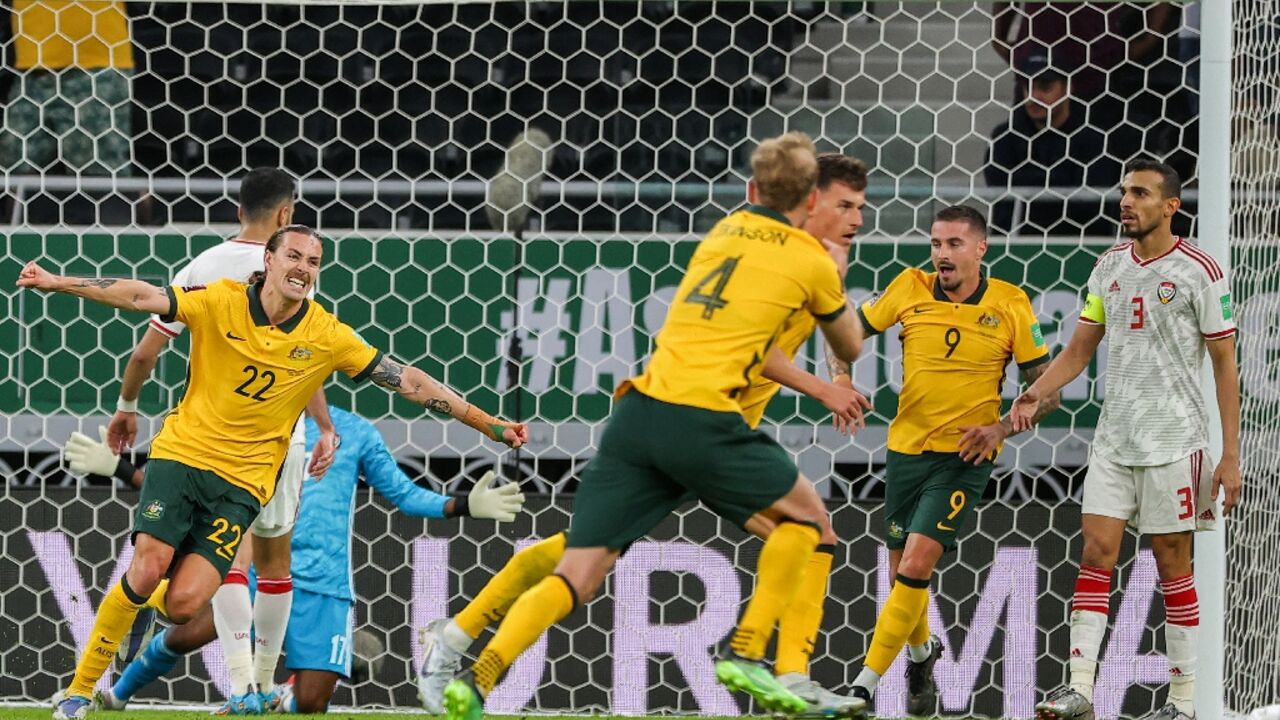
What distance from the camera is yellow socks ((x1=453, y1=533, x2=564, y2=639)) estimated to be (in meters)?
4.50

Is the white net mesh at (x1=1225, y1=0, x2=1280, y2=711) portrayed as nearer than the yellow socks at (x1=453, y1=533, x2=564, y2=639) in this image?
No

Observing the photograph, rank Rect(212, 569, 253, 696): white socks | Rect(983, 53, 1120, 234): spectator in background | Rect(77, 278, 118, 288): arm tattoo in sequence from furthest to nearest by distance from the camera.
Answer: Rect(983, 53, 1120, 234): spectator in background
Rect(212, 569, 253, 696): white socks
Rect(77, 278, 118, 288): arm tattoo

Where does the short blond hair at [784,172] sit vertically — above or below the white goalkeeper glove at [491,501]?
above

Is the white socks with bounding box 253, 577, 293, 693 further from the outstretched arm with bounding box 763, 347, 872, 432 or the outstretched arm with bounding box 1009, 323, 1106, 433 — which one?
the outstretched arm with bounding box 1009, 323, 1106, 433

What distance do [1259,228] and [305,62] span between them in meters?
4.03

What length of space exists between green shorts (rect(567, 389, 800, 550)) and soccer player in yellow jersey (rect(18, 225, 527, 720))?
Answer: 88 centimetres

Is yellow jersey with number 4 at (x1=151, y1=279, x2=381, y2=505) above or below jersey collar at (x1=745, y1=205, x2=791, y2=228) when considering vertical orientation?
below

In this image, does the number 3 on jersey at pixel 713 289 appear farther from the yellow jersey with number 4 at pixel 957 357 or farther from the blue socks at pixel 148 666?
the blue socks at pixel 148 666

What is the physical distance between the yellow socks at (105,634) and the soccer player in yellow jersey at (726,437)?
4.95 feet

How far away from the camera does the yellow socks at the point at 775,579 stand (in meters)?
4.30

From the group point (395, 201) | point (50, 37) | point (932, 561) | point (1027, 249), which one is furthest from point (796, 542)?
point (50, 37)

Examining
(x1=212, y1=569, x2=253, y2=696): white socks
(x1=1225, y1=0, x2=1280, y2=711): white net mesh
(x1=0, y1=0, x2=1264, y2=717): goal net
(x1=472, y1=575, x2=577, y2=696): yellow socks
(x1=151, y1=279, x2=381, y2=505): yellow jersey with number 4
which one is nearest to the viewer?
(x1=472, y1=575, x2=577, y2=696): yellow socks

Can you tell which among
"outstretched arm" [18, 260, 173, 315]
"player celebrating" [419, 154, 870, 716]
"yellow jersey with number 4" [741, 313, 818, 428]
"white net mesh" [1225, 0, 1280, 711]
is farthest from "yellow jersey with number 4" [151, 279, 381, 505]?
"white net mesh" [1225, 0, 1280, 711]

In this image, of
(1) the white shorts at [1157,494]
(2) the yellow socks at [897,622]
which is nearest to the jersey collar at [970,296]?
(1) the white shorts at [1157,494]
